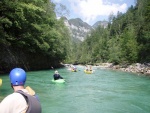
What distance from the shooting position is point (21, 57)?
35750mm

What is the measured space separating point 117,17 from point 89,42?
1884 centimetres

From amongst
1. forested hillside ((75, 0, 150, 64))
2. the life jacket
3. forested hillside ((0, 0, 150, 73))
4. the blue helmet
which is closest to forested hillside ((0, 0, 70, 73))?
forested hillside ((0, 0, 150, 73))

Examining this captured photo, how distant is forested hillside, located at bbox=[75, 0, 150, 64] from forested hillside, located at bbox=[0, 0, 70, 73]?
49.1 ft

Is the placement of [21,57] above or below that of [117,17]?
below

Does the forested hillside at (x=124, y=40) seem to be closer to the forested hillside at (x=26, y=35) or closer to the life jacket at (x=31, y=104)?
the forested hillside at (x=26, y=35)

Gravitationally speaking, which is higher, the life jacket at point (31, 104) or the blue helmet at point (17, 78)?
the blue helmet at point (17, 78)

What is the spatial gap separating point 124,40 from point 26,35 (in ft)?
105

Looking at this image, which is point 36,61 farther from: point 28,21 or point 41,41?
point 28,21

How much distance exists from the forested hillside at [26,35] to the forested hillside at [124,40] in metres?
15.0

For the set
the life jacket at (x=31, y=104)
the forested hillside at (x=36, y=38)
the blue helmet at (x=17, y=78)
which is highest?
the forested hillside at (x=36, y=38)

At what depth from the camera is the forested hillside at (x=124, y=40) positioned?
4706cm

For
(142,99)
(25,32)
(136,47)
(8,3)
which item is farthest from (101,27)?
(142,99)

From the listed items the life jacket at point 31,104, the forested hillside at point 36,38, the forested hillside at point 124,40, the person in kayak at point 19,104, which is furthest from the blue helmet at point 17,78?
the forested hillside at point 124,40

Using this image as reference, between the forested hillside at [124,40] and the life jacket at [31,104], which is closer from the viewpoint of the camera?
the life jacket at [31,104]
